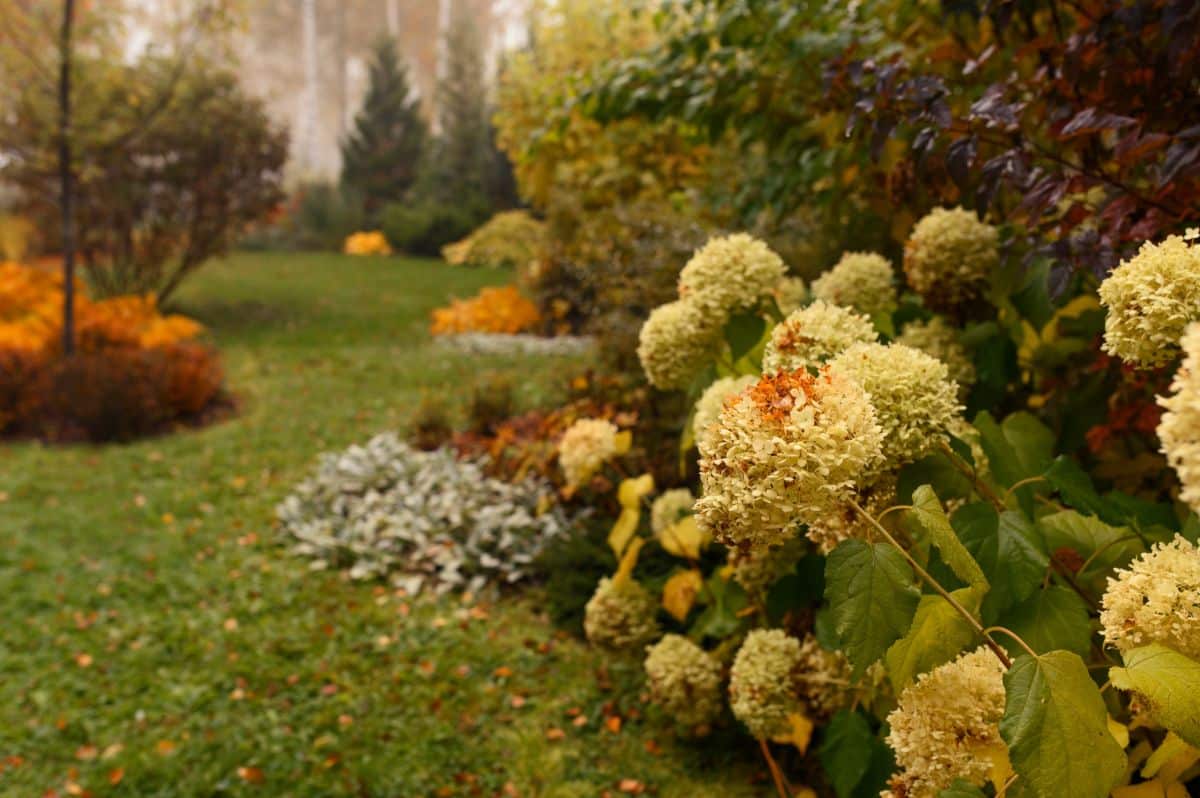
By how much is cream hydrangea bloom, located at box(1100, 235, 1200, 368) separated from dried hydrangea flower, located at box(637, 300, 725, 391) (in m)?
0.83

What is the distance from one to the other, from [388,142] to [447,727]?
21.7m

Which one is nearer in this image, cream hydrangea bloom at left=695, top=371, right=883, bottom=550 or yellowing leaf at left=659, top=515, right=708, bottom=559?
cream hydrangea bloom at left=695, top=371, right=883, bottom=550

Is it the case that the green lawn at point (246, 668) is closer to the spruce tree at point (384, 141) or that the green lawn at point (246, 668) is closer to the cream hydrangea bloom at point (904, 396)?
the cream hydrangea bloom at point (904, 396)

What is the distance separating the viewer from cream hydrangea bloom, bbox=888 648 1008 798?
1128 millimetres

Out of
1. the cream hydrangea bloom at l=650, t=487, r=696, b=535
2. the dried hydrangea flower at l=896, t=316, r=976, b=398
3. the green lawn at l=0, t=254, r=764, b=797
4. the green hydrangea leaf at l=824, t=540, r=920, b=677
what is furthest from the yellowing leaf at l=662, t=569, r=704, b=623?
the green hydrangea leaf at l=824, t=540, r=920, b=677

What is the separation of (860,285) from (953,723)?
1.10m

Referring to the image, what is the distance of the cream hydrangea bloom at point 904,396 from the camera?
1.17 metres

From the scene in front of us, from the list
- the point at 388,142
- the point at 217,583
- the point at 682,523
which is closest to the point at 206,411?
the point at 217,583

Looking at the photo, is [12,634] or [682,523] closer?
[682,523]

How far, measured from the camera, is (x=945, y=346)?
6.54 ft

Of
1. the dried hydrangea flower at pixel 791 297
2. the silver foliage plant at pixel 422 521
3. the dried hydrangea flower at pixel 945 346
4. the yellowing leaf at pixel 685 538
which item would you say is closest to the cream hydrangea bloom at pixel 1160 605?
the dried hydrangea flower at pixel 945 346

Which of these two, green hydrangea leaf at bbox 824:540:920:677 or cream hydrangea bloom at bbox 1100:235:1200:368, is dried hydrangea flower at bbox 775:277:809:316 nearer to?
cream hydrangea bloom at bbox 1100:235:1200:368

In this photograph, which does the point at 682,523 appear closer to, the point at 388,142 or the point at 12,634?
the point at 12,634

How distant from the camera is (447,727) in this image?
2.76 meters
